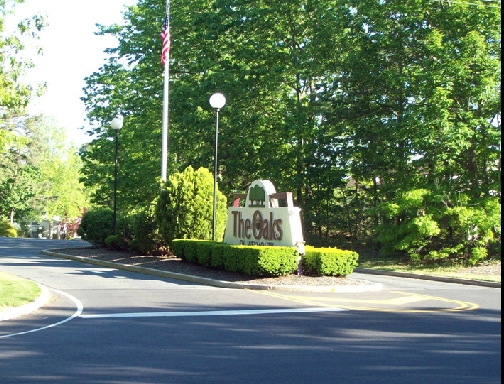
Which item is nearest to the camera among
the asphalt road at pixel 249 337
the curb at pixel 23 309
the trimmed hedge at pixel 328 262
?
the asphalt road at pixel 249 337

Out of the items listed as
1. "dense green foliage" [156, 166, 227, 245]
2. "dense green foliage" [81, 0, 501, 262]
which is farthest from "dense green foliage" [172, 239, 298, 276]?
"dense green foliage" [81, 0, 501, 262]

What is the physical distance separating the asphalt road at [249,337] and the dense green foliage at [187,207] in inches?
249

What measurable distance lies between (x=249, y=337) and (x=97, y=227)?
1868cm

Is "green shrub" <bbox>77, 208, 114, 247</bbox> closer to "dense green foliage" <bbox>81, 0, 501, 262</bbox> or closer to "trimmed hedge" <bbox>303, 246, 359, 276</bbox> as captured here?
"dense green foliage" <bbox>81, 0, 501, 262</bbox>

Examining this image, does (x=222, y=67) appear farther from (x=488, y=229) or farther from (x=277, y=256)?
(x=277, y=256)

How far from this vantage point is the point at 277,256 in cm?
1692

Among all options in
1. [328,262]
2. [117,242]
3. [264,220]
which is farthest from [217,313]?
[117,242]

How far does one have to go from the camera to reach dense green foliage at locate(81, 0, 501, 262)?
23047mm

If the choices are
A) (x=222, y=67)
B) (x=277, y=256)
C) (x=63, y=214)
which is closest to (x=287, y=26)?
(x=222, y=67)

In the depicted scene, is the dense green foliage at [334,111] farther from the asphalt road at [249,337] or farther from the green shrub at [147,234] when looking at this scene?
the asphalt road at [249,337]

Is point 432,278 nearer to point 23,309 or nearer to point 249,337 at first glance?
point 249,337

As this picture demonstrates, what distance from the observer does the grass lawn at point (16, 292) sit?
11.6 m

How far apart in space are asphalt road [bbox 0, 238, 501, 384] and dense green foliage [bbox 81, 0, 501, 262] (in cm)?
863

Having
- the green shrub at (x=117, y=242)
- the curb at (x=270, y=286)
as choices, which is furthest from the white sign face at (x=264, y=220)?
the green shrub at (x=117, y=242)
